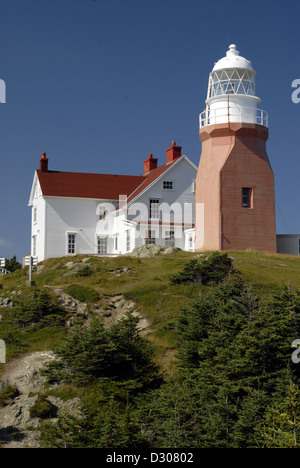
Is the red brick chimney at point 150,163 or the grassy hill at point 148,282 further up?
the red brick chimney at point 150,163

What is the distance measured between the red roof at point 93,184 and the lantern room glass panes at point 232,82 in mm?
8295

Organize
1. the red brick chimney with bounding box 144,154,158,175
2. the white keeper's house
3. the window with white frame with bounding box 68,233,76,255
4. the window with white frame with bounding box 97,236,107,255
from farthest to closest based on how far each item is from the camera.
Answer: the red brick chimney with bounding box 144,154,158,175 → the window with white frame with bounding box 97,236,107,255 → the window with white frame with bounding box 68,233,76,255 → the white keeper's house

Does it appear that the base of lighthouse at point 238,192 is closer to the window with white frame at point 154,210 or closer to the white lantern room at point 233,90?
the white lantern room at point 233,90

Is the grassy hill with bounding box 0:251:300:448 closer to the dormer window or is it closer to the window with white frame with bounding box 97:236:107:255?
the window with white frame with bounding box 97:236:107:255

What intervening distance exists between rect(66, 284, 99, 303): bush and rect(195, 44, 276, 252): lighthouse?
366 inches

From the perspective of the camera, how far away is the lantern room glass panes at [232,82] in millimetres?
38562

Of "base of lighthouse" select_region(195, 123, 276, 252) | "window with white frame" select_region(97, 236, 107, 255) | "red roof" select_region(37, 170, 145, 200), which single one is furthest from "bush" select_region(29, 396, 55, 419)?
"red roof" select_region(37, 170, 145, 200)

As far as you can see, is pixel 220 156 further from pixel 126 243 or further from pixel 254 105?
pixel 126 243

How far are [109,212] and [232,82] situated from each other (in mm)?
12478

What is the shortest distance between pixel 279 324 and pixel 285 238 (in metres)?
18.5

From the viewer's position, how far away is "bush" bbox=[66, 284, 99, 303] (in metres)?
31.2

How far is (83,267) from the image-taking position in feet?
122

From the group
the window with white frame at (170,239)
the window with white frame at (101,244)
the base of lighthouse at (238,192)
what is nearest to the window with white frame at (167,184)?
the window with white frame at (170,239)
